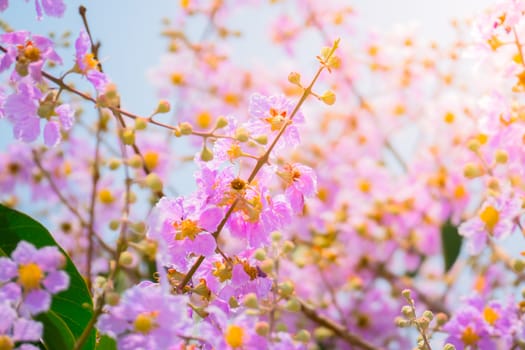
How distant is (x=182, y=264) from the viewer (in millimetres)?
686

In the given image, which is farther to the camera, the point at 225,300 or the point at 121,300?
the point at 225,300

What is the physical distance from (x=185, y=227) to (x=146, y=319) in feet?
0.51

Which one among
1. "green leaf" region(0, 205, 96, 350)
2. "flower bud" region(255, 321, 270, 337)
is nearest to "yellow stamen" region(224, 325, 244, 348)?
"flower bud" region(255, 321, 270, 337)

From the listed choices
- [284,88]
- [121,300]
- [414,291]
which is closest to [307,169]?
[121,300]

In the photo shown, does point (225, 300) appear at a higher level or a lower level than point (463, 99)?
lower

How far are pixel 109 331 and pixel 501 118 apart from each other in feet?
1.99

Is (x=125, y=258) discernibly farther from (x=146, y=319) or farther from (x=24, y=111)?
(x=24, y=111)

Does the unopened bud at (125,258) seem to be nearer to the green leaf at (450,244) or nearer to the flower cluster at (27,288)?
the flower cluster at (27,288)

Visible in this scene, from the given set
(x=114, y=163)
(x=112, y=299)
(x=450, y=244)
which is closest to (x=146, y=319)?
(x=112, y=299)

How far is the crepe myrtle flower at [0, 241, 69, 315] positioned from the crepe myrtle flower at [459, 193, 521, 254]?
0.49 meters

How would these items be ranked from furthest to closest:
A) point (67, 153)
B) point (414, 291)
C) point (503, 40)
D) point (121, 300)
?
point (67, 153), point (414, 291), point (503, 40), point (121, 300)

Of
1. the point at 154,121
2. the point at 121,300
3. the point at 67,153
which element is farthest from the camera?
the point at 67,153

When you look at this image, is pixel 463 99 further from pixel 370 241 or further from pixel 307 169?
pixel 307 169

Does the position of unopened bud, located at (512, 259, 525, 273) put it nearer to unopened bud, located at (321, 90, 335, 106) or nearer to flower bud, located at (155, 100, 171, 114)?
unopened bud, located at (321, 90, 335, 106)
